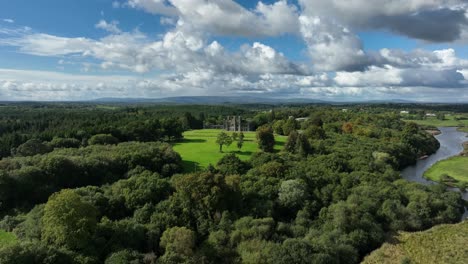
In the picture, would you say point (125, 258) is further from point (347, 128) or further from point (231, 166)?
point (347, 128)

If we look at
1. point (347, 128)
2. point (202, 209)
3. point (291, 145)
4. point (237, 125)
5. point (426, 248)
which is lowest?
point (426, 248)

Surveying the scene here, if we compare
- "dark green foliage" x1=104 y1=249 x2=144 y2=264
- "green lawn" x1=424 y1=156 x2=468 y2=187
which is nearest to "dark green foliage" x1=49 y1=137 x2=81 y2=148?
"dark green foliage" x1=104 y1=249 x2=144 y2=264

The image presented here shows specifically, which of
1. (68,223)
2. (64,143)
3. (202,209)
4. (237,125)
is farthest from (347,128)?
(68,223)

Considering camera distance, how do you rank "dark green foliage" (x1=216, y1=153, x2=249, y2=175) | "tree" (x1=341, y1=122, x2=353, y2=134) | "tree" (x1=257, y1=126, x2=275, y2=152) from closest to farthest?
"dark green foliage" (x1=216, y1=153, x2=249, y2=175) → "tree" (x1=257, y1=126, x2=275, y2=152) → "tree" (x1=341, y1=122, x2=353, y2=134)

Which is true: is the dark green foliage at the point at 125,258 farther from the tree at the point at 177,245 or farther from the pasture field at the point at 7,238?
the pasture field at the point at 7,238

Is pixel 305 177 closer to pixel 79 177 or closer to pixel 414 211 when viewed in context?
pixel 414 211

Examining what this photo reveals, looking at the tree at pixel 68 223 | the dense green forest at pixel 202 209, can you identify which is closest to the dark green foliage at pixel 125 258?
the dense green forest at pixel 202 209

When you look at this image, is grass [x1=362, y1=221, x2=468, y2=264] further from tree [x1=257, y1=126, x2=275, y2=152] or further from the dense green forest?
tree [x1=257, y1=126, x2=275, y2=152]
